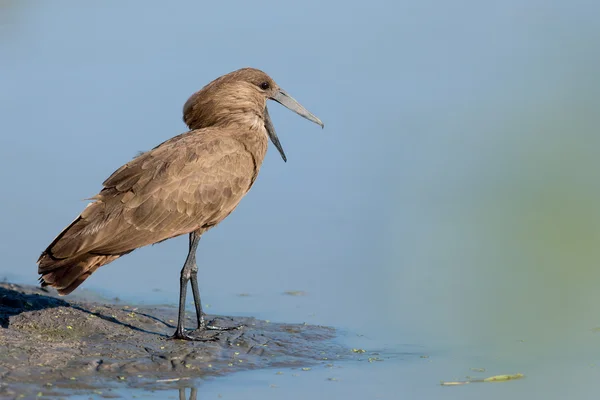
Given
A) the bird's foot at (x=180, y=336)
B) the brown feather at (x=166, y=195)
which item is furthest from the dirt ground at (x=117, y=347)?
the brown feather at (x=166, y=195)

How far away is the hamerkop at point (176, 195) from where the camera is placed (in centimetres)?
797

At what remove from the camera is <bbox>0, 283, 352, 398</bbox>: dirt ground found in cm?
722

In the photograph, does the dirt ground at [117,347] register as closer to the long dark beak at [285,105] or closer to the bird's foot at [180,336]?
the bird's foot at [180,336]

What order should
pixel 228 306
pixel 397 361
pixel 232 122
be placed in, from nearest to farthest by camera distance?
pixel 397 361 → pixel 232 122 → pixel 228 306

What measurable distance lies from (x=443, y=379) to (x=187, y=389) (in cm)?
178

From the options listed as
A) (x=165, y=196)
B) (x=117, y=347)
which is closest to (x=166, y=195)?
(x=165, y=196)

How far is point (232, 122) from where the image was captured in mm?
9016

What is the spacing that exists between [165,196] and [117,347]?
119 cm

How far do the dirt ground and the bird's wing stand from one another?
671 mm

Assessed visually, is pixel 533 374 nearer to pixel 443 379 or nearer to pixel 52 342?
pixel 443 379

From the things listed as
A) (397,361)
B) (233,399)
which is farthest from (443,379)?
(233,399)

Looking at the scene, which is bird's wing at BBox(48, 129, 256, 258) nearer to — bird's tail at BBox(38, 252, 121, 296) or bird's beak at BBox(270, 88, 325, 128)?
bird's tail at BBox(38, 252, 121, 296)

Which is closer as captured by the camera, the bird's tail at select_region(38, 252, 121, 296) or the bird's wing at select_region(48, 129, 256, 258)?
the bird's tail at select_region(38, 252, 121, 296)

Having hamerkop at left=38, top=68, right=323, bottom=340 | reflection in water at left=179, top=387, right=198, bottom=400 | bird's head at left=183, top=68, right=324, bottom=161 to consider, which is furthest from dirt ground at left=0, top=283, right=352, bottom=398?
bird's head at left=183, top=68, right=324, bottom=161
